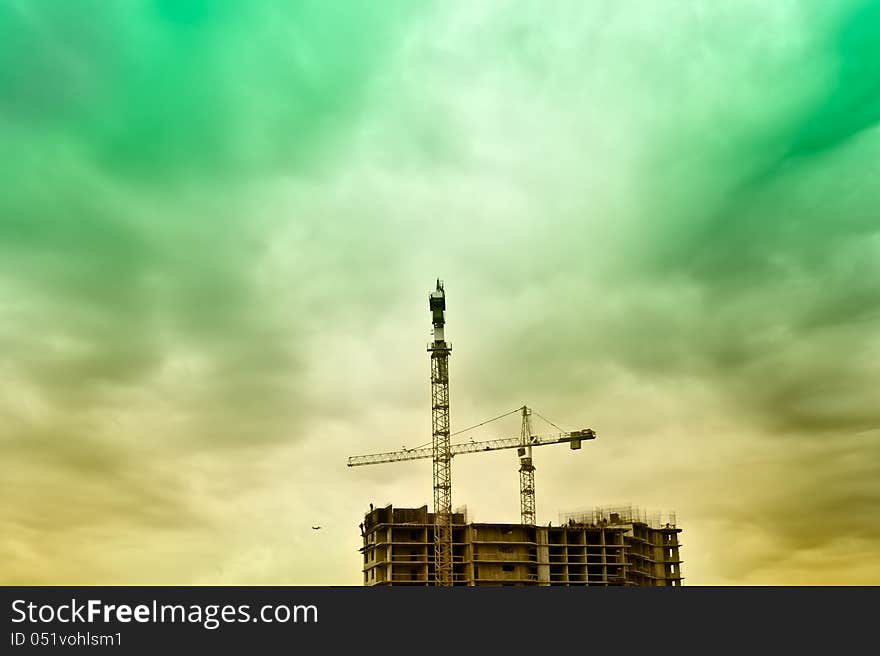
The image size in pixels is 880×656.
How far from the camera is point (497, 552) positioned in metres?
150

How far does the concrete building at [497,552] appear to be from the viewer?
481ft

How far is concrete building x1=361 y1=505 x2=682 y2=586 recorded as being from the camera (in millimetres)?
146625
